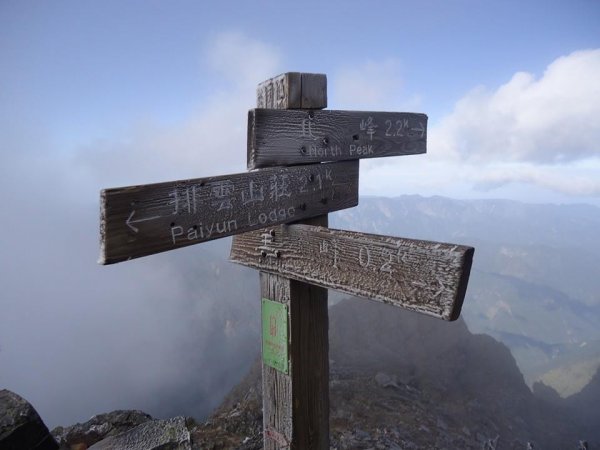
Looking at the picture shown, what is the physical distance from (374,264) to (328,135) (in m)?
1.22

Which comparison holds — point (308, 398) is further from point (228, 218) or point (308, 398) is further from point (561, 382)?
point (561, 382)

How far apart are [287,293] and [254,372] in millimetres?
31783

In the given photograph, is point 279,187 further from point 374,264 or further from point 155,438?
point 155,438

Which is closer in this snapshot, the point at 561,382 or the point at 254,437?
the point at 254,437

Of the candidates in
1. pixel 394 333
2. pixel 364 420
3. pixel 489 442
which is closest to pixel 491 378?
pixel 394 333

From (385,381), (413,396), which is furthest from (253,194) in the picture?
(413,396)

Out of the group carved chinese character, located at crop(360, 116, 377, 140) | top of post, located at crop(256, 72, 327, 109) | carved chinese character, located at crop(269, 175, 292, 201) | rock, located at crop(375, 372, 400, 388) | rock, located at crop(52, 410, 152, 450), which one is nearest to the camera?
carved chinese character, located at crop(269, 175, 292, 201)

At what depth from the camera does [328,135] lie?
290cm

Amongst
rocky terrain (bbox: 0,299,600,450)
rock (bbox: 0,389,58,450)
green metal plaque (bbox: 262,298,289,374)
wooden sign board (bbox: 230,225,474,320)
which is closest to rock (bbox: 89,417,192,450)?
rocky terrain (bbox: 0,299,600,450)

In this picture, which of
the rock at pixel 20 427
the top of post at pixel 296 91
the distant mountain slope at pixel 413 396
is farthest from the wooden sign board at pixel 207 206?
the distant mountain slope at pixel 413 396

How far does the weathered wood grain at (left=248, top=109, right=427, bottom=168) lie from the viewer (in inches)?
100

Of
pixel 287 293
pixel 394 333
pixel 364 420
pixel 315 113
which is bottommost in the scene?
pixel 394 333

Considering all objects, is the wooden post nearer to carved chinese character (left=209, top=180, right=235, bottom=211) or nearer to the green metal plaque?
the green metal plaque

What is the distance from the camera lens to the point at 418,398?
1870 centimetres
